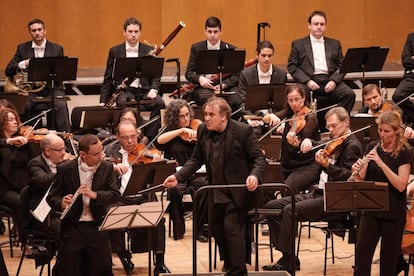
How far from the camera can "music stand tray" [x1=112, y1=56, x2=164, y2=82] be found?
10453 millimetres

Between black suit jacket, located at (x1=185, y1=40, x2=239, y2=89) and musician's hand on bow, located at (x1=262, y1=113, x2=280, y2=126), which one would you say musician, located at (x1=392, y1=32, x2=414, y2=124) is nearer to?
black suit jacket, located at (x1=185, y1=40, x2=239, y2=89)

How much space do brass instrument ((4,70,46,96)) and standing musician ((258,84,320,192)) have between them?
11.8ft

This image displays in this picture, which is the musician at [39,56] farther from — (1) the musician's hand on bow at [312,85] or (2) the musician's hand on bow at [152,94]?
(1) the musician's hand on bow at [312,85]

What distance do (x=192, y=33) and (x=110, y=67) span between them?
260 centimetres

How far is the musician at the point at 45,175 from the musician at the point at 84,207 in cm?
68

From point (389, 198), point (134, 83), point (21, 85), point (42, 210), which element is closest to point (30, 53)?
point (21, 85)

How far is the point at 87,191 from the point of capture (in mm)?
6793

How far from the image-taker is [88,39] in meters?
13.6

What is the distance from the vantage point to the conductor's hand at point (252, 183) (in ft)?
23.0

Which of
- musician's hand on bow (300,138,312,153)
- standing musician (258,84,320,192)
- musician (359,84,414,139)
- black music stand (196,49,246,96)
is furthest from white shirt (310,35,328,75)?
musician's hand on bow (300,138,312,153)

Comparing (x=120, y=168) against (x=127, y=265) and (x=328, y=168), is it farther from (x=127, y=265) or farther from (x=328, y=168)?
(x=328, y=168)

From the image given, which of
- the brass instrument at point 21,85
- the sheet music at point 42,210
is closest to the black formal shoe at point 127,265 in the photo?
the sheet music at point 42,210

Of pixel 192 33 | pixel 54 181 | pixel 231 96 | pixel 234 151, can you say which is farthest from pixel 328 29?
pixel 54 181

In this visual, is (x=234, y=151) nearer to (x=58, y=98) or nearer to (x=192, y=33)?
(x=58, y=98)
